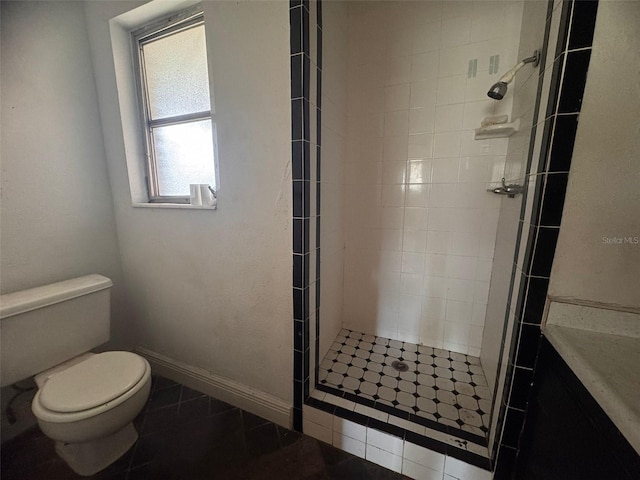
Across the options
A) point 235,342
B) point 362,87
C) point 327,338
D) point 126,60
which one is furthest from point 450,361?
point 126,60

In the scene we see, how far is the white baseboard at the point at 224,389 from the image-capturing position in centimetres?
123

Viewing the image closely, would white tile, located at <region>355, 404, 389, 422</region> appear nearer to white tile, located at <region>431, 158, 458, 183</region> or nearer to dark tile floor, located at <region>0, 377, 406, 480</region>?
dark tile floor, located at <region>0, 377, 406, 480</region>

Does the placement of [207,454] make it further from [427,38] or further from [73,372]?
[427,38]

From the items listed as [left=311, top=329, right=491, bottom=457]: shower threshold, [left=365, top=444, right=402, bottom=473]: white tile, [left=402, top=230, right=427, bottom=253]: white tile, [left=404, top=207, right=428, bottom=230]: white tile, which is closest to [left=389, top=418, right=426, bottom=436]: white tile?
[left=311, top=329, right=491, bottom=457]: shower threshold

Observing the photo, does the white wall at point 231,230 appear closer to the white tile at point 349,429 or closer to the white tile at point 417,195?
the white tile at point 349,429

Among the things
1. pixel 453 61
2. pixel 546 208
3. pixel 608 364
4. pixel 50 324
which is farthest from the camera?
pixel 453 61

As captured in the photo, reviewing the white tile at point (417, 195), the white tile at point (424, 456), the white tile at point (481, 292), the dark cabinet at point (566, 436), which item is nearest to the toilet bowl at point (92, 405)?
the white tile at point (424, 456)

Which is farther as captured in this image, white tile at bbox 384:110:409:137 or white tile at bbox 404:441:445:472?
white tile at bbox 384:110:409:137

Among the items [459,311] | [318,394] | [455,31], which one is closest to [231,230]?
[318,394]

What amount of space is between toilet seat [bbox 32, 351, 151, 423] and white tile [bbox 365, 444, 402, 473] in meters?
1.02

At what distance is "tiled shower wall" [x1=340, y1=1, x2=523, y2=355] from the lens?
1.30m

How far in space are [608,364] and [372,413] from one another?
2.85ft

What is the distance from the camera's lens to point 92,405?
89cm

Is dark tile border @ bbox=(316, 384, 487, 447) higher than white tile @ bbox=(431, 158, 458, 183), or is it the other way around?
white tile @ bbox=(431, 158, 458, 183)
